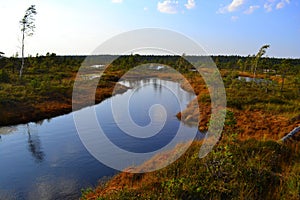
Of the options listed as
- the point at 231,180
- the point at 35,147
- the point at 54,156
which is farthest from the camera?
the point at 35,147

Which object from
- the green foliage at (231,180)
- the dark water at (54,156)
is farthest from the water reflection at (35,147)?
the green foliage at (231,180)

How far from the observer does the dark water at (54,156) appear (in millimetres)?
10727

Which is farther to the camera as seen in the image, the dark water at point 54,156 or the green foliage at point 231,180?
the dark water at point 54,156

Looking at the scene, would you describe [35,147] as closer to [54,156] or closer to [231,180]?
[54,156]

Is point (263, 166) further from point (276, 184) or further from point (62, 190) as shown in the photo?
point (62, 190)

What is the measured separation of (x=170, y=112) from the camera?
26.0 meters

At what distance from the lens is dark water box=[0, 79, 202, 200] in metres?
10.7

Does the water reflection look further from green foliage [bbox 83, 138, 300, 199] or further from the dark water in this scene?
green foliage [bbox 83, 138, 300, 199]

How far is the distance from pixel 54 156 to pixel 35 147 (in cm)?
205

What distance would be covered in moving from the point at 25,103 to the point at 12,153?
403 inches

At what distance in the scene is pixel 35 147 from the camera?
15406 millimetres

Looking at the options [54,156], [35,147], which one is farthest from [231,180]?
[35,147]

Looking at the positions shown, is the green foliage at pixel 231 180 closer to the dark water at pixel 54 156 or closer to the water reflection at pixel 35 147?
the dark water at pixel 54 156

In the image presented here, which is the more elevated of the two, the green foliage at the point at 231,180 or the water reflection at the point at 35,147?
the green foliage at the point at 231,180
